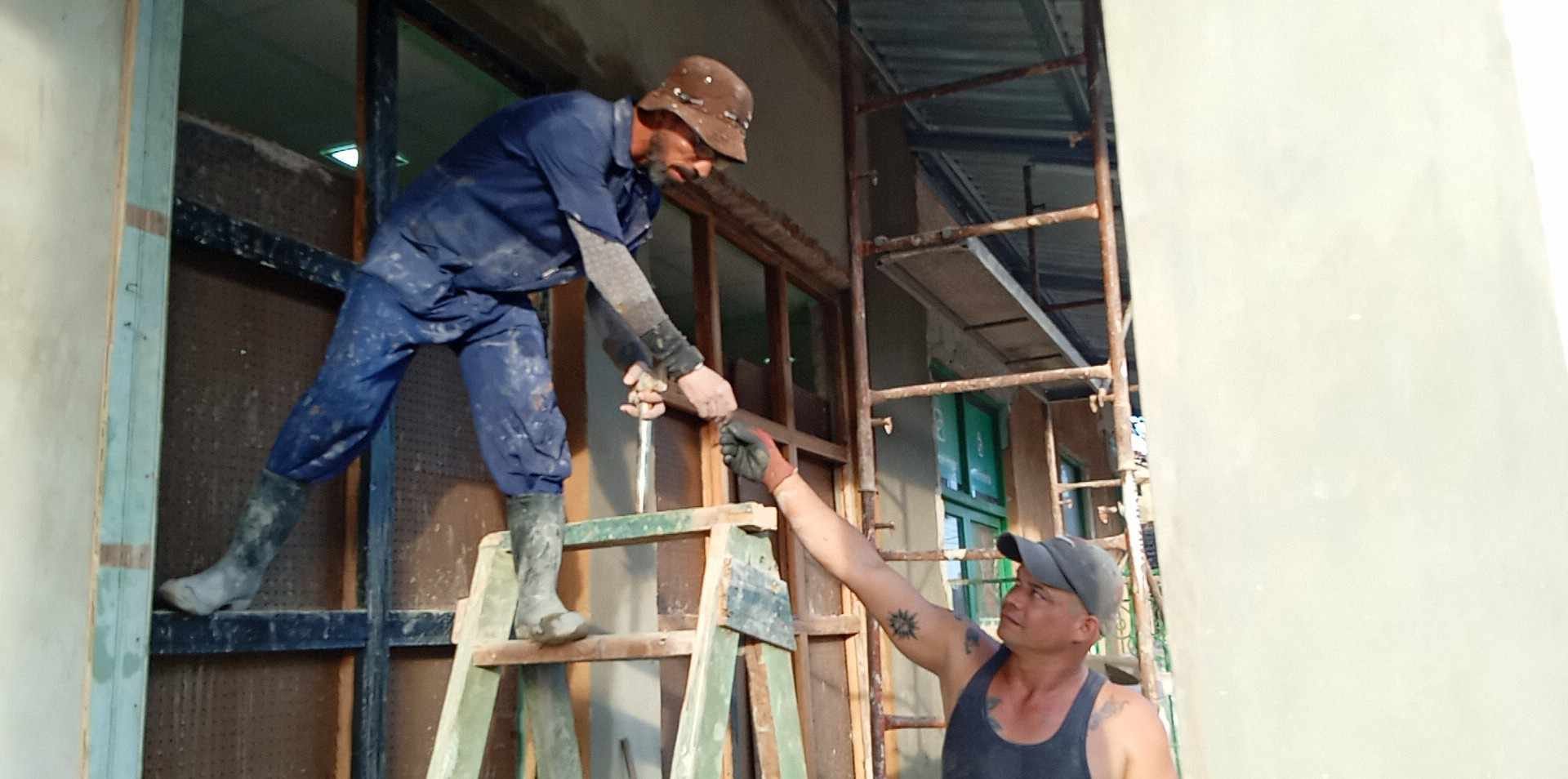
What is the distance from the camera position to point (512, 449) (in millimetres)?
2412

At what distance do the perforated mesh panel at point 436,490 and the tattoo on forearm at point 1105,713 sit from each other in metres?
1.61

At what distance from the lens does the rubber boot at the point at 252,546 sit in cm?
223

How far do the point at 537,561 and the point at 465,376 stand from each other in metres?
0.45

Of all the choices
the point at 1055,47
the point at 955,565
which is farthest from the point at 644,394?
the point at 955,565

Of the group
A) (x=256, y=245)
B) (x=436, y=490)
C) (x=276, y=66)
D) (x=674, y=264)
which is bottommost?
(x=436, y=490)

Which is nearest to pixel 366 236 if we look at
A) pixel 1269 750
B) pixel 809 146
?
pixel 1269 750

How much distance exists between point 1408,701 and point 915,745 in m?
5.43

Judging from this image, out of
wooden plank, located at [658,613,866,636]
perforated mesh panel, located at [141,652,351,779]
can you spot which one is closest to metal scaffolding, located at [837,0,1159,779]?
wooden plank, located at [658,613,866,636]

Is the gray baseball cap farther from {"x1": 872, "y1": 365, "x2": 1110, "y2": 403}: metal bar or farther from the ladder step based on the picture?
{"x1": 872, "y1": 365, "x2": 1110, "y2": 403}: metal bar

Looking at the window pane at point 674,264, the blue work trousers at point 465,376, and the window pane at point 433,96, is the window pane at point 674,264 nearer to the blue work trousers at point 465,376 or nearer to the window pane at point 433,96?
the window pane at point 433,96

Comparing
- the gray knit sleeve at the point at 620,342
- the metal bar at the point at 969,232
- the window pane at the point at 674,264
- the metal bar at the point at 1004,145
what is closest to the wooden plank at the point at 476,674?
the gray knit sleeve at the point at 620,342

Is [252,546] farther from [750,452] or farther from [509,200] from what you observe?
[750,452]

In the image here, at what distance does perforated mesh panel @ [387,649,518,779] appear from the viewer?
2.84 m

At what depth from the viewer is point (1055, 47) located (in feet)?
18.8
